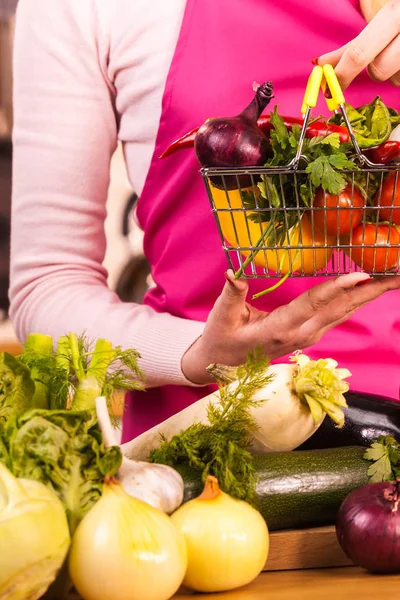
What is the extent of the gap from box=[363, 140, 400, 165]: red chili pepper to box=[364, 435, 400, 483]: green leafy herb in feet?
1.05

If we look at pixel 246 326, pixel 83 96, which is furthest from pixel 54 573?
pixel 83 96

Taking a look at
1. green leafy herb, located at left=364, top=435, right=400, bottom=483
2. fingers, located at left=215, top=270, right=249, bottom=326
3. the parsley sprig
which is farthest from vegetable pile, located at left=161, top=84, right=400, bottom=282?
green leafy herb, located at left=364, top=435, right=400, bottom=483

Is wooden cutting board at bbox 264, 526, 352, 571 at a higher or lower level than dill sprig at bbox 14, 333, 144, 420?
lower

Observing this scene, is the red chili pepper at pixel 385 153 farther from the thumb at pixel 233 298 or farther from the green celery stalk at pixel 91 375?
the green celery stalk at pixel 91 375

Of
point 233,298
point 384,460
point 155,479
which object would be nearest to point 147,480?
point 155,479

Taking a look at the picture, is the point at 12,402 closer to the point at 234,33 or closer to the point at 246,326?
the point at 246,326

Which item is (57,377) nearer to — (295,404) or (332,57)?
(295,404)

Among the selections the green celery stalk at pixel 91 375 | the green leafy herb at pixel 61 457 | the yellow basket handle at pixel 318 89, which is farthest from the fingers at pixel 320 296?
the green leafy herb at pixel 61 457

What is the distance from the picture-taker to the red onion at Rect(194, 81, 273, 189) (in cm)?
91

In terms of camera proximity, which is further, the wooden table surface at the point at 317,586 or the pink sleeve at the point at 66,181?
the pink sleeve at the point at 66,181

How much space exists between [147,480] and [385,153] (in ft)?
1.45

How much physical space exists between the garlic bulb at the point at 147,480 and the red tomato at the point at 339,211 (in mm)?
336

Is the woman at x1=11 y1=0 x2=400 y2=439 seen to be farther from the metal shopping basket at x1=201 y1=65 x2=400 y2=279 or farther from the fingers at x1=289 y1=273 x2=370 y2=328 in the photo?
the metal shopping basket at x1=201 y1=65 x2=400 y2=279

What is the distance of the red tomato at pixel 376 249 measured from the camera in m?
0.97
